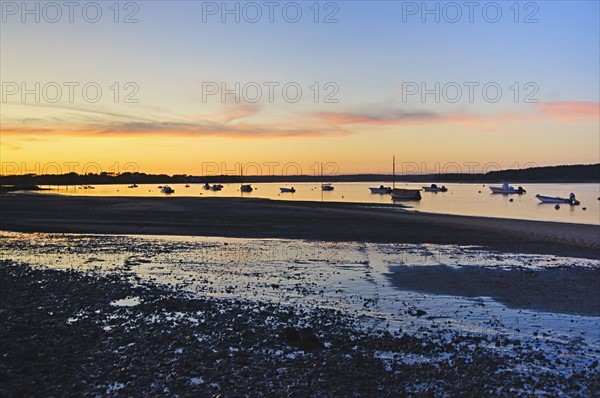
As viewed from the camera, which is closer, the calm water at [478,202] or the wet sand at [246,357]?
the wet sand at [246,357]

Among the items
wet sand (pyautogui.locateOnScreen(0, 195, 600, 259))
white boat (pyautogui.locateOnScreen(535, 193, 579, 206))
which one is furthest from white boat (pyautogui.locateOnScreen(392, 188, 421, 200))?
wet sand (pyautogui.locateOnScreen(0, 195, 600, 259))

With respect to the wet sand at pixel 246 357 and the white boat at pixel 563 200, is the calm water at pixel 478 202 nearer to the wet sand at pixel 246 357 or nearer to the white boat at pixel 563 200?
the white boat at pixel 563 200

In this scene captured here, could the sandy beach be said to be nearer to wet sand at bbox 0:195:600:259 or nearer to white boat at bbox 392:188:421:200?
wet sand at bbox 0:195:600:259

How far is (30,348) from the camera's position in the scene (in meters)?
9.27

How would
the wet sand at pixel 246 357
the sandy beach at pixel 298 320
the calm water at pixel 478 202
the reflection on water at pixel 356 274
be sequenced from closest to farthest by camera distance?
the wet sand at pixel 246 357 → the sandy beach at pixel 298 320 → the reflection on water at pixel 356 274 → the calm water at pixel 478 202

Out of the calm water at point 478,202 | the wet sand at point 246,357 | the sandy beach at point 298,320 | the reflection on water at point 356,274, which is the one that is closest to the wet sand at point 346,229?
the sandy beach at point 298,320

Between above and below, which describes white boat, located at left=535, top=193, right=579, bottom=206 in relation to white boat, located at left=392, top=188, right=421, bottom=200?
below

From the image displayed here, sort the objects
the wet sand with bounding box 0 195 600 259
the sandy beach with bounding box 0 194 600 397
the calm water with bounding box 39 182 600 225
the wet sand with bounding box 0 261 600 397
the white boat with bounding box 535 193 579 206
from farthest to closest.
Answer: the white boat with bounding box 535 193 579 206 → the calm water with bounding box 39 182 600 225 → the wet sand with bounding box 0 195 600 259 → the sandy beach with bounding box 0 194 600 397 → the wet sand with bounding box 0 261 600 397

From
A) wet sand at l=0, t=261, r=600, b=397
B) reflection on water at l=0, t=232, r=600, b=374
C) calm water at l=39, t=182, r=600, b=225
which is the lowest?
calm water at l=39, t=182, r=600, b=225

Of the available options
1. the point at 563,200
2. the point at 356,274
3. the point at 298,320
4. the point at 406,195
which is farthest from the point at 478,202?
the point at 298,320

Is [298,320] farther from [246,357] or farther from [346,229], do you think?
[346,229]

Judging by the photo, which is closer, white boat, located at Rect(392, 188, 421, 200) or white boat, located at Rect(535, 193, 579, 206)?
white boat, located at Rect(535, 193, 579, 206)

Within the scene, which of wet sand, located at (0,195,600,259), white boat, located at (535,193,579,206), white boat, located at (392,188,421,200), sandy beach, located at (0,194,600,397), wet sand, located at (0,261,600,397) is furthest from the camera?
white boat, located at (392,188,421,200)

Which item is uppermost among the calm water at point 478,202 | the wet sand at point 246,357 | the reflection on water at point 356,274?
the wet sand at point 246,357
